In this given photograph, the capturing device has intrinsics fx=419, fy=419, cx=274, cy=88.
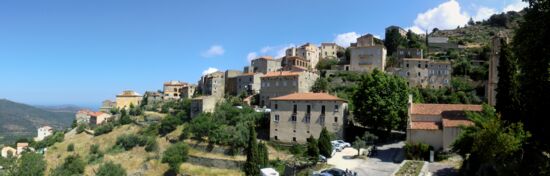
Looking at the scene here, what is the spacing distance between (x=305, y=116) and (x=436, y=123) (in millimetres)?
14345

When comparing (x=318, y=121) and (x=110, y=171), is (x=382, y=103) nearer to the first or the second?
(x=318, y=121)

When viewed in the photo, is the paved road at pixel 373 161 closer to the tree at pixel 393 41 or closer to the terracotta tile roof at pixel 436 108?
the terracotta tile roof at pixel 436 108

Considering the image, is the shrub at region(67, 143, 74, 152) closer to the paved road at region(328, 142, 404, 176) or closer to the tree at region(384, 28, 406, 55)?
the paved road at region(328, 142, 404, 176)

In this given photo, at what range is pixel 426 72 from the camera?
231ft

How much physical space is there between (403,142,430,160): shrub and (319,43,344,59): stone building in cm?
5973

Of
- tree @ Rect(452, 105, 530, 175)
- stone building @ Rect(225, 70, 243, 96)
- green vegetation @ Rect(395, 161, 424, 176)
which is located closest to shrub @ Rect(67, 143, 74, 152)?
stone building @ Rect(225, 70, 243, 96)

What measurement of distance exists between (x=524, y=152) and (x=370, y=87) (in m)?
22.8

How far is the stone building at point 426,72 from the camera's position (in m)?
69.3

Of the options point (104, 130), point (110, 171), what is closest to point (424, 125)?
point (110, 171)

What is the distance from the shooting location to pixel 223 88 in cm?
7862

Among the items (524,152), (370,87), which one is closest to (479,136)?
(524,152)

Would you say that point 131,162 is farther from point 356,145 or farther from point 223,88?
point 356,145

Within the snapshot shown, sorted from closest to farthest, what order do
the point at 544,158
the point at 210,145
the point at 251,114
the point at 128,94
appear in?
the point at 544,158
the point at 210,145
the point at 251,114
the point at 128,94

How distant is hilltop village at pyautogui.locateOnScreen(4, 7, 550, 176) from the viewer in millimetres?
33531
